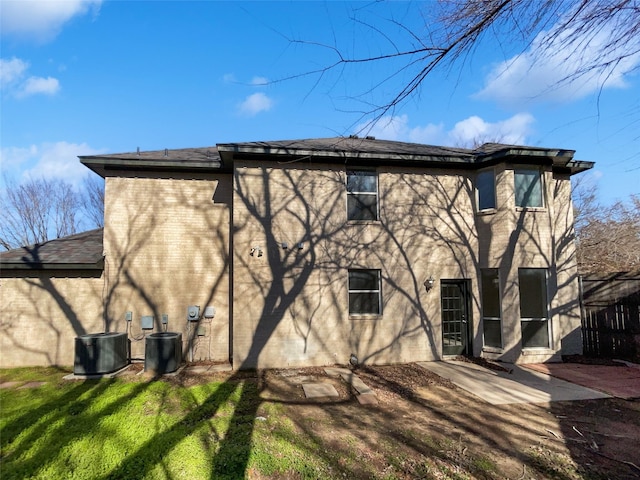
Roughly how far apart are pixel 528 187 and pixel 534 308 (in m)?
3.40

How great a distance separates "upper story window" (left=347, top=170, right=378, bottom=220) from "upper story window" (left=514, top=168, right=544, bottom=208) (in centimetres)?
401

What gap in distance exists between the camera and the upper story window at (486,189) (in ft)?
33.4

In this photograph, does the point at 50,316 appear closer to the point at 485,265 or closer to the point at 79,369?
the point at 79,369

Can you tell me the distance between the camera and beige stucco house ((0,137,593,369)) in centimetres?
919

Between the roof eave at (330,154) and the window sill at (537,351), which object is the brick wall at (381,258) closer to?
the window sill at (537,351)

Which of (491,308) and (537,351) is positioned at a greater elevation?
(491,308)

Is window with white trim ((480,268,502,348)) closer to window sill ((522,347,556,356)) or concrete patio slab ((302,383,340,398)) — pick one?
window sill ((522,347,556,356))

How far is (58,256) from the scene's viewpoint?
9617 mm

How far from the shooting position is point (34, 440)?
483 cm

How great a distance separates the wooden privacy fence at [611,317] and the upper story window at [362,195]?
6603 mm

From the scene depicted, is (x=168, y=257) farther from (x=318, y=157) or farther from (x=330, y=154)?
(x=330, y=154)

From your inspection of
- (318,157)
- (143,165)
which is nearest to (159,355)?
(143,165)

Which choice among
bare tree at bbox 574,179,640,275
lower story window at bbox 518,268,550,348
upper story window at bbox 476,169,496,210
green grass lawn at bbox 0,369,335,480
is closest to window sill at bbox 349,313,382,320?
green grass lawn at bbox 0,369,335,480

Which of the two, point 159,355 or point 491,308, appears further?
point 491,308
